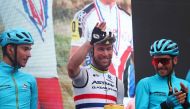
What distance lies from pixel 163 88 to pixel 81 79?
108 centimetres

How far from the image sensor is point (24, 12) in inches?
195

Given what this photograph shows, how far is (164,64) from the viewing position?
4.17m

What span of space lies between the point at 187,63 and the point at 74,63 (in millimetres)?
1989

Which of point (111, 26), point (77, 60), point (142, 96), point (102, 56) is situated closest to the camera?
point (142, 96)

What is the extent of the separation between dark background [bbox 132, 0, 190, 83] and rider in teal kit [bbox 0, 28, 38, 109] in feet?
6.46

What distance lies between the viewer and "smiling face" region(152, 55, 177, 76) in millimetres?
4145

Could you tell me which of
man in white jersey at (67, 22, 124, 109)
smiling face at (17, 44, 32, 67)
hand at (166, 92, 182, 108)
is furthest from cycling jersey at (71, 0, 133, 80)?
hand at (166, 92, 182, 108)

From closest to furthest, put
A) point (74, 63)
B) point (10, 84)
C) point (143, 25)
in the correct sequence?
point (10, 84) < point (74, 63) < point (143, 25)

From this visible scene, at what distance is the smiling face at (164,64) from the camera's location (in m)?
4.14

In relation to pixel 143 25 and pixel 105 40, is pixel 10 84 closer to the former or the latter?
pixel 105 40

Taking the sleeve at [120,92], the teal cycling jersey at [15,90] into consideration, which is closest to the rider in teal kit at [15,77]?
the teal cycling jersey at [15,90]

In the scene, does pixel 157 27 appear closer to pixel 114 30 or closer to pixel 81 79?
pixel 114 30

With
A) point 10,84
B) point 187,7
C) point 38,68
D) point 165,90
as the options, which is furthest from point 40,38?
point 187,7

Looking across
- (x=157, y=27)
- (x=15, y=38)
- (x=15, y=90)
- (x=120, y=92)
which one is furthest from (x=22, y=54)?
(x=157, y=27)
